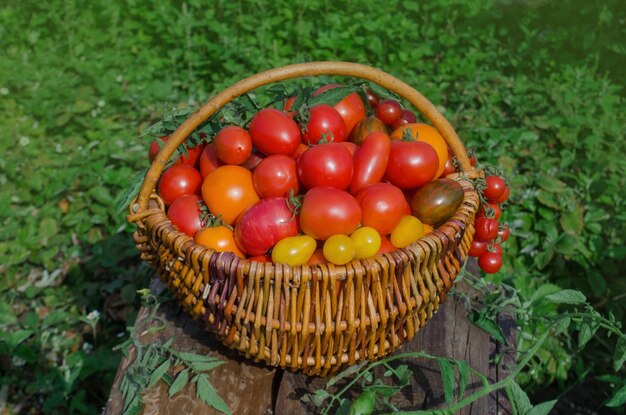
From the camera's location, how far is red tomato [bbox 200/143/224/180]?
1850 millimetres

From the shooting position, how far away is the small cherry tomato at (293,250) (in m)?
1.52

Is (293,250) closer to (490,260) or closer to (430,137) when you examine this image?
(430,137)

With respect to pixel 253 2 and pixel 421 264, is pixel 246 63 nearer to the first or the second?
pixel 253 2

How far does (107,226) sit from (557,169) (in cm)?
242

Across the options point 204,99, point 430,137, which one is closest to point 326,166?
point 430,137

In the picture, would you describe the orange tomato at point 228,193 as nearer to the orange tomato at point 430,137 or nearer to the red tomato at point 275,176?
the red tomato at point 275,176

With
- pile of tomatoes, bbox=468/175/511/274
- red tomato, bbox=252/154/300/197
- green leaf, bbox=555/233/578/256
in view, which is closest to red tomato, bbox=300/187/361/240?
red tomato, bbox=252/154/300/197

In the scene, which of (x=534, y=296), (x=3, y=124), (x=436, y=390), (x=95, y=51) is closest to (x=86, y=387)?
(x=436, y=390)

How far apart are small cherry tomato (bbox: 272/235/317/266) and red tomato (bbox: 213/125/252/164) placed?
0.34m

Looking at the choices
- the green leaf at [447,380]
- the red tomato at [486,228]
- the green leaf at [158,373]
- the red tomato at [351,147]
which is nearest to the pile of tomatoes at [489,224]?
the red tomato at [486,228]

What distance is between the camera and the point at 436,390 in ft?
5.75

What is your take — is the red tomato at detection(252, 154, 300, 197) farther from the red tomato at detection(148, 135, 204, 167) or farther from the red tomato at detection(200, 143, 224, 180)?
the red tomato at detection(148, 135, 204, 167)

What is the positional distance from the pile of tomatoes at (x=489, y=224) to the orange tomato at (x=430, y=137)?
0.45ft

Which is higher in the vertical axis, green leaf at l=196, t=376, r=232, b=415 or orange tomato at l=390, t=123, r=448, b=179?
orange tomato at l=390, t=123, r=448, b=179
